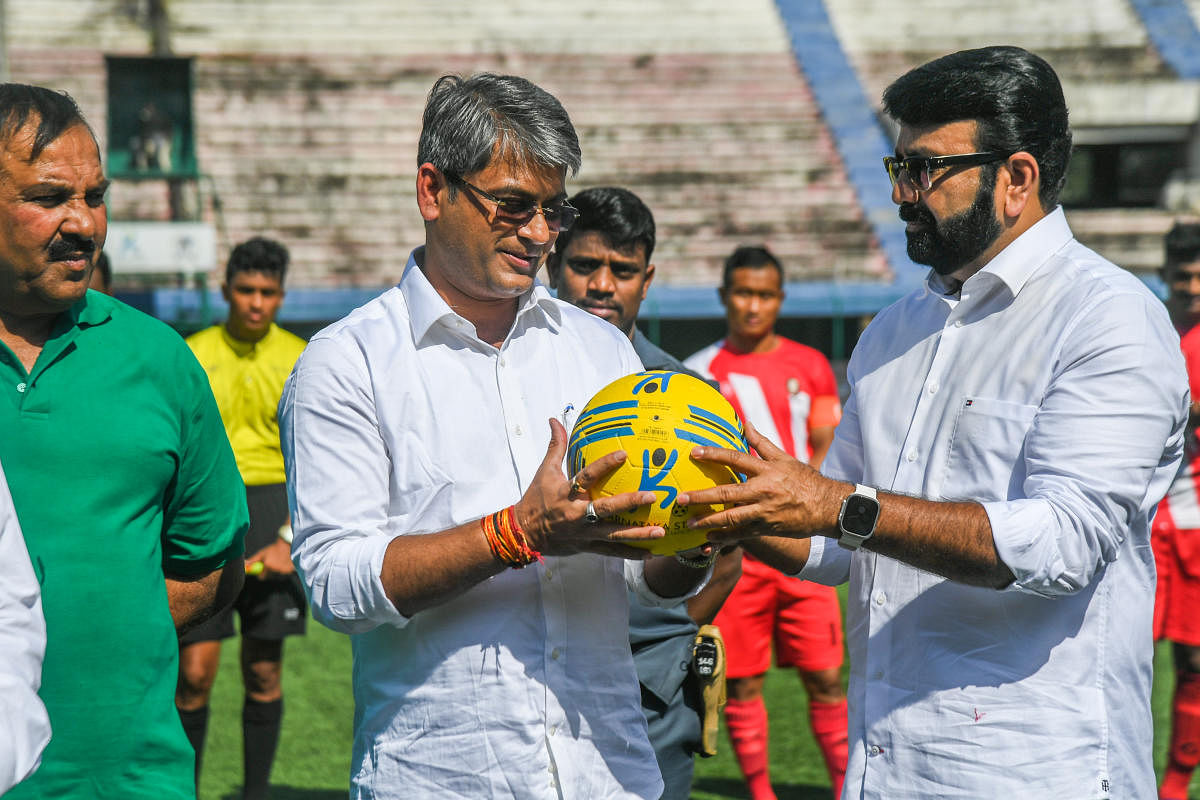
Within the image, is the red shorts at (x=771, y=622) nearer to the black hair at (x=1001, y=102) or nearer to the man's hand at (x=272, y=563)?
the man's hand at (x=272, y=563)

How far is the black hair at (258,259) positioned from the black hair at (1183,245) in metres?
4.42

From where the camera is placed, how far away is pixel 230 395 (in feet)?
22.4

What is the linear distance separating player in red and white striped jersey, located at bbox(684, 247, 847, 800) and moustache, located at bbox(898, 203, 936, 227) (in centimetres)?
291

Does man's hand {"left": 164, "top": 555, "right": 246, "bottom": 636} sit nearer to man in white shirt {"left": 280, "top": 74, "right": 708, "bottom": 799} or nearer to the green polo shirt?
the green polo shirt

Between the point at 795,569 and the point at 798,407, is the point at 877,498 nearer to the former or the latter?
the point at 795,569

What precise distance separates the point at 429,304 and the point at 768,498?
0.78 m

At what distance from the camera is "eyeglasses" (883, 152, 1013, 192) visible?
276 centimetres

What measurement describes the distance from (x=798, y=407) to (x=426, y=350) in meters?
4.55

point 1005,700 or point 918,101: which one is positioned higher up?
point 918,101

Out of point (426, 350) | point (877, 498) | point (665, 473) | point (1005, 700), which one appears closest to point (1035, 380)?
point (877, 498)

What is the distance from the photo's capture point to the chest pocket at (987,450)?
8.66ft

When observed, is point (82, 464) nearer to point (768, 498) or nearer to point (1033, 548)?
point (768, 498)

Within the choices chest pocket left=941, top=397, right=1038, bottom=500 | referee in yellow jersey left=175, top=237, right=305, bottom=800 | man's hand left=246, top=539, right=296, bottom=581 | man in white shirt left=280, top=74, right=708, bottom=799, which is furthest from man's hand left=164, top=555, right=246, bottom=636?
man's hand left=246, top=539, right=296, bottom=581

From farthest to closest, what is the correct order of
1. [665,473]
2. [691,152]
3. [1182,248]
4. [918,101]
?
1. [691,152]
2. [1182,248]
3. [918,101]
4. [665,473]
